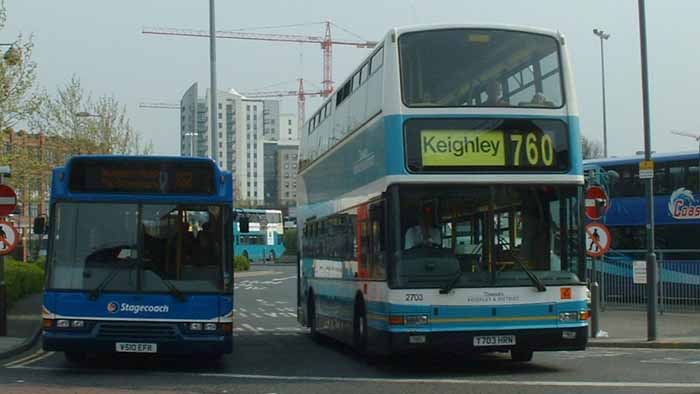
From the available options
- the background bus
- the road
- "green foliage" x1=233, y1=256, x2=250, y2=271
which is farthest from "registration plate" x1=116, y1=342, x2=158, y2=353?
"green foliage" x1=233, y1=256, x2=250, y2=271

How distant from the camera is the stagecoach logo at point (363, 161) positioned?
14.8 metres

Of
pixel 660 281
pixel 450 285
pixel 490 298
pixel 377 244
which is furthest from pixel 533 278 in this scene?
pixel 660 281

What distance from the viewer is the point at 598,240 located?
67.8 ft

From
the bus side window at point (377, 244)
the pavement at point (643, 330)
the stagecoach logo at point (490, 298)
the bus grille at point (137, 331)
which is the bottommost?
the pavement at point (643, 330)

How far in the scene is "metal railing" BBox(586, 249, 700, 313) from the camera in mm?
26672

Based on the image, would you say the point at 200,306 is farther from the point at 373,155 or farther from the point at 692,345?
the point at 692,345

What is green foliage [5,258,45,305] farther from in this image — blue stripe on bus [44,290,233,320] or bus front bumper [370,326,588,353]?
bus front bumper [370,326,588,353]

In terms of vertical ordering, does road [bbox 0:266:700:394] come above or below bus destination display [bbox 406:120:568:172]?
below

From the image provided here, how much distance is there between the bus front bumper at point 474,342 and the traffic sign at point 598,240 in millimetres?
6814

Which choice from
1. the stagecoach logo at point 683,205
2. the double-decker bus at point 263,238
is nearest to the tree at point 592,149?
the double-decker bus at point 263,238

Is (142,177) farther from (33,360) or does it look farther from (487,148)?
(487,148)

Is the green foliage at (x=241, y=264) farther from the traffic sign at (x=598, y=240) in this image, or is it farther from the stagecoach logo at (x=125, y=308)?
the stagecoach logo at (x=125, y=308)

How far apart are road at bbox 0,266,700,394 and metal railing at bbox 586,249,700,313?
8.47m

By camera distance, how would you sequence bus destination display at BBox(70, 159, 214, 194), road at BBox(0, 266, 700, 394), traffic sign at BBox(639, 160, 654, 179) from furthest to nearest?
traffic sign at BBox(639, 160, 654, 179), bus destination display at BBox(70, 159, 214, 194), road at BBox(0, 266, 700, 394)
